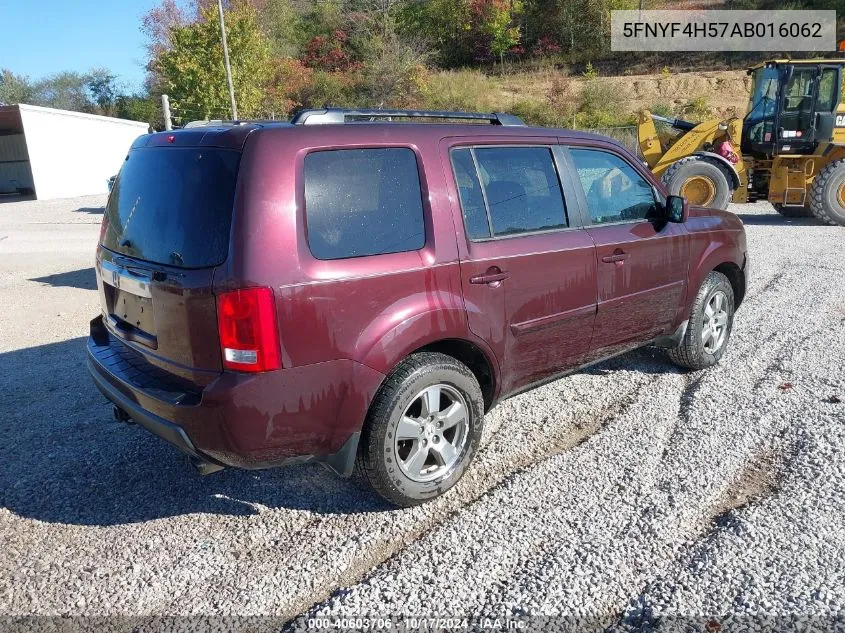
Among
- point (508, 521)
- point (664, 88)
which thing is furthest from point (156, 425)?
point (664, 88)

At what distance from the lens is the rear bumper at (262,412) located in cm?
276

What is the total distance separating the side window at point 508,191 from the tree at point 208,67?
27217 mm

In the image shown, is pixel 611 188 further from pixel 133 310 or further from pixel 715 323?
pixel 133 310

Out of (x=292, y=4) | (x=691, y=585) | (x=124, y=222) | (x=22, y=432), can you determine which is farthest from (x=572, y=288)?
(x=292, y=4)

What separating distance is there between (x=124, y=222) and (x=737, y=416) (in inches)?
150

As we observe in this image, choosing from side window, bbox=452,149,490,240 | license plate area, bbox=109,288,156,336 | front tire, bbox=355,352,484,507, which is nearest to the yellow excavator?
side window, bbox=452,149,490,240

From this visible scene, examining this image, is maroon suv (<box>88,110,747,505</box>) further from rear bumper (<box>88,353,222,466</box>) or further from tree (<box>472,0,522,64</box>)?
tree (<box>472,0,522,64</box>)

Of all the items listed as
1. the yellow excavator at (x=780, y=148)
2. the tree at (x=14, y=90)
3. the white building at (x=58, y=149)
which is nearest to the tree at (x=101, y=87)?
the tree at (x=14, y=90)

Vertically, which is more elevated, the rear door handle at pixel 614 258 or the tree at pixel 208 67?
the tree at pixel 208 67

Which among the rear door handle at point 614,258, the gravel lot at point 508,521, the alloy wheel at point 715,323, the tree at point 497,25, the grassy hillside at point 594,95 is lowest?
the gravel lot at point 508,521

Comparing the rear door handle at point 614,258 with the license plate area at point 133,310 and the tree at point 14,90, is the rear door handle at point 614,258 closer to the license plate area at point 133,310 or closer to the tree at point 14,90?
the license plate area at point 133,310

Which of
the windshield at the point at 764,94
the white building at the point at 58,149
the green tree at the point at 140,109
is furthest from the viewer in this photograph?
the green tree at the point at 140,109

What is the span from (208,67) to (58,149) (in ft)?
23.2

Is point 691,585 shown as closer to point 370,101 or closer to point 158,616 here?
point 158,616
